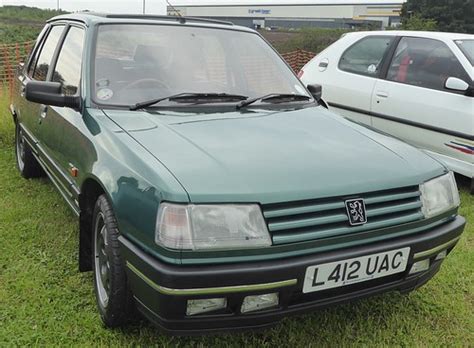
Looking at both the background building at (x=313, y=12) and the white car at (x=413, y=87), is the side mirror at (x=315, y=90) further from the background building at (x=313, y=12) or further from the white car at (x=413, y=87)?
the background building at (x=313, y=12)

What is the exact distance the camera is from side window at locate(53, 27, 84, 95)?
3.15 meters

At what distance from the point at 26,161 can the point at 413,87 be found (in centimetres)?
398

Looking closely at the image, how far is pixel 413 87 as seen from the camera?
17.2 feet

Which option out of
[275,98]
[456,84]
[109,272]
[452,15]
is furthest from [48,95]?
[452,15]

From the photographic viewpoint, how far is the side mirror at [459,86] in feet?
15.5

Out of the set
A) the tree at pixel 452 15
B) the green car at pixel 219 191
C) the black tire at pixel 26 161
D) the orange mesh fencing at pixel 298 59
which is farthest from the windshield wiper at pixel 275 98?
the tree at pixel 452 15

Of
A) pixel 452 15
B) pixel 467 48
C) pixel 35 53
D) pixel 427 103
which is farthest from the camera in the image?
pixel 452 15

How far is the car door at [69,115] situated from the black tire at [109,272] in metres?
0.39

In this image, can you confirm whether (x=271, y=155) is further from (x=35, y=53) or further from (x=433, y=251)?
(x=35, y=53)

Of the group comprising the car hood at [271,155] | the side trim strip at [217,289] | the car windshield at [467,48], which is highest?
the car windshield at [467,48]

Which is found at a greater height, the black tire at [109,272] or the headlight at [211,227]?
the headlight at [211,227]

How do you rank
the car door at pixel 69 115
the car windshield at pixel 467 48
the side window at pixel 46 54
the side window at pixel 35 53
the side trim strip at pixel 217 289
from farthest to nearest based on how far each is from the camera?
the car windshield at pixel 467 48
the side window at pixel 35 53
the side window at pixel 46 54
the car door at pixel 69 115
the side trim strip at pixel 217 289

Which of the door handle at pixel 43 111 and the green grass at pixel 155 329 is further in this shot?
the door handle at pixel 43 111

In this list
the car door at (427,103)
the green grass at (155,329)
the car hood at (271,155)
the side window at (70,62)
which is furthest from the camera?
the car door at (427,103)
